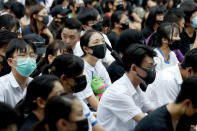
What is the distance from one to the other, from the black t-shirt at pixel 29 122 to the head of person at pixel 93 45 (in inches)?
73.3

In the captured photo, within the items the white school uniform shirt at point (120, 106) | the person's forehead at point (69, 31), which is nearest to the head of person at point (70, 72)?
the white school uniform shirt at point (120, 106)

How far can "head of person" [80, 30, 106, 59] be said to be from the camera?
4.43 metres

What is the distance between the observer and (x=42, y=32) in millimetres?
6129

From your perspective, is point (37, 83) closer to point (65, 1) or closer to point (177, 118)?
point (177, 118)

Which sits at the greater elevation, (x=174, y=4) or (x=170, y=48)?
(x=170, y=48)

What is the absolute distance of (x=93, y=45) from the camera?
14.6 ft

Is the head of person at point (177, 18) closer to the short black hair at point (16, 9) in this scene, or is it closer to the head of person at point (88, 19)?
the head of person at point (88, 19)

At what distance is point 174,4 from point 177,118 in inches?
297

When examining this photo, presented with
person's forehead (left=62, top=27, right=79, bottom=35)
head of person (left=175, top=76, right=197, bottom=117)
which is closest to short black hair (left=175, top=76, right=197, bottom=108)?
head of person (left=175, top=76, right=197, bottom=117)

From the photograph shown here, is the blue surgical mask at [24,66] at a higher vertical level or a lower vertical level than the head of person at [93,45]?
higher

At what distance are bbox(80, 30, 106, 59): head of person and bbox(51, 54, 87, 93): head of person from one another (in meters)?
1.18

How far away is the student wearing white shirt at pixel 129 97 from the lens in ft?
10.6

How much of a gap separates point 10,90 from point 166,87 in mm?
1428

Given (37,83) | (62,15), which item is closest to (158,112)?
(37,83)
